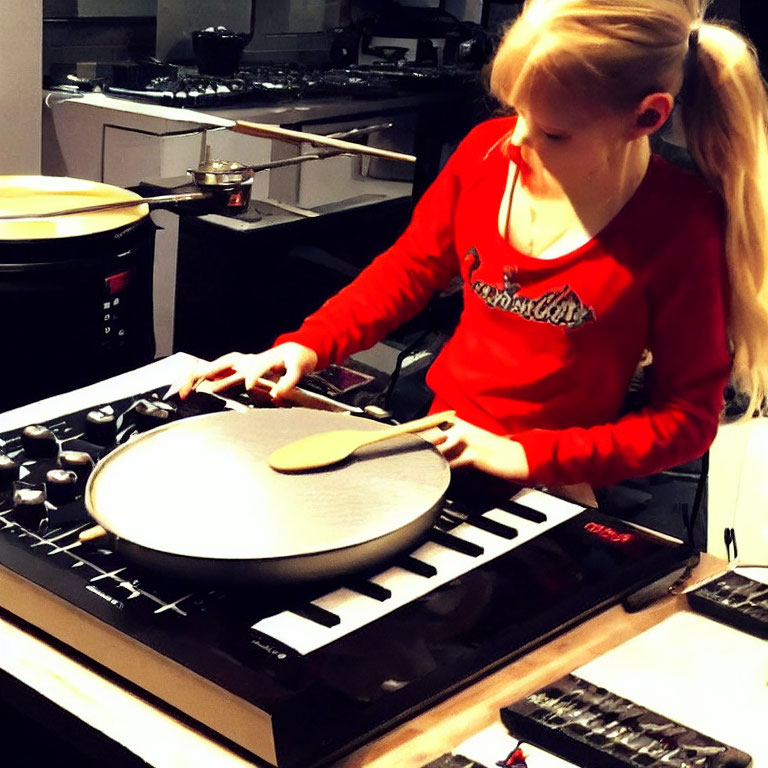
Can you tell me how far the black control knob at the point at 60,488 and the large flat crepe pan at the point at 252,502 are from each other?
1.5 inches

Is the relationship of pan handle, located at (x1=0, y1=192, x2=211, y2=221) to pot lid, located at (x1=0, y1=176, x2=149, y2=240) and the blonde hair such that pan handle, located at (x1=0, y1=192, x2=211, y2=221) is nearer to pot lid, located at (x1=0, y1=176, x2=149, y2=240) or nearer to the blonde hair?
pot lid, located at (x1=0, y1=176, x2=149, y2=240)

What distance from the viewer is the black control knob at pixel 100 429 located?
3.26ft

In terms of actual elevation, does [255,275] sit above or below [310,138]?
below

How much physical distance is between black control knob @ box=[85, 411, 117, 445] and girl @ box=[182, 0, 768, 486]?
156 mm

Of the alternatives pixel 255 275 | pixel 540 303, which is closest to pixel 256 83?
pixel 255 275

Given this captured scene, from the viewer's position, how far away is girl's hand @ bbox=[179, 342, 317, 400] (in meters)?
1.15

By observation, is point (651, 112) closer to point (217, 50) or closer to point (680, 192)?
point (680, 192)

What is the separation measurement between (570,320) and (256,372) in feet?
1.23

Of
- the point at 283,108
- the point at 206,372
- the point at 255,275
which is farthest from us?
the point at 283,108

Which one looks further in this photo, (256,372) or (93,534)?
(256,372)

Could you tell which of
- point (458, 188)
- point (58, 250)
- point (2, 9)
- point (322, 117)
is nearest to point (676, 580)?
point (458, 188)

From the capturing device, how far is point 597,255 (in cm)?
132

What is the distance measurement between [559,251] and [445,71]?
7.81 ft

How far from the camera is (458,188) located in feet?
4.86
